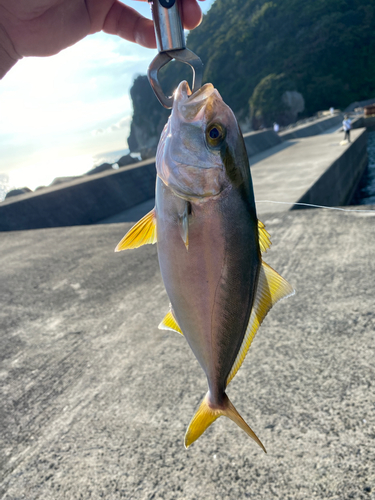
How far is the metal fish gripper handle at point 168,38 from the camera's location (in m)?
1.14

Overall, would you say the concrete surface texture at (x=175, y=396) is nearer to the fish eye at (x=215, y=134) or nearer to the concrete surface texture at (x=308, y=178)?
the fish eye at (x=215, y=134)

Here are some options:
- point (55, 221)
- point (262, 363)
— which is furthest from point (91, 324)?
point (55, 221)

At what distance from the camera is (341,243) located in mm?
5086

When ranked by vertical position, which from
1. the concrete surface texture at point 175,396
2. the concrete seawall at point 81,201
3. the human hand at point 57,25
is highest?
the human hand at point 57,25

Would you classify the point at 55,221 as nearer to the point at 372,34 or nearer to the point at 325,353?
the point at 325,353

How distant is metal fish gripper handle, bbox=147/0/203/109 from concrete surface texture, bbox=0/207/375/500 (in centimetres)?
218

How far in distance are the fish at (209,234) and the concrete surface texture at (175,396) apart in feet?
3.89

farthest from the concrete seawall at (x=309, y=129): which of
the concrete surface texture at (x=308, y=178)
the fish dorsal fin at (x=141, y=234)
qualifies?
the fish dorsal fin at (x=141, y=234)

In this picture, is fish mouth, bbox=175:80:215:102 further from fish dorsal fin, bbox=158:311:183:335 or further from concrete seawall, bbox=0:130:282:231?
concrete seawall, bbox=0:130:282:231

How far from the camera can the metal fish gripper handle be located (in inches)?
44.9

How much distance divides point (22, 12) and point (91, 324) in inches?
119

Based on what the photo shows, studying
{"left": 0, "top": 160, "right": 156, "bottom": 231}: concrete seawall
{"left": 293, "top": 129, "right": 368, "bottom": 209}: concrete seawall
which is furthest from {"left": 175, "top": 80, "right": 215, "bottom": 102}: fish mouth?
{"left": 0, "top": 160, "right": 156, "bottom": 231}: concrete seawall

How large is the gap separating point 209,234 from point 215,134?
13.7 inches

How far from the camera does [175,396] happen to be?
2.95 m
